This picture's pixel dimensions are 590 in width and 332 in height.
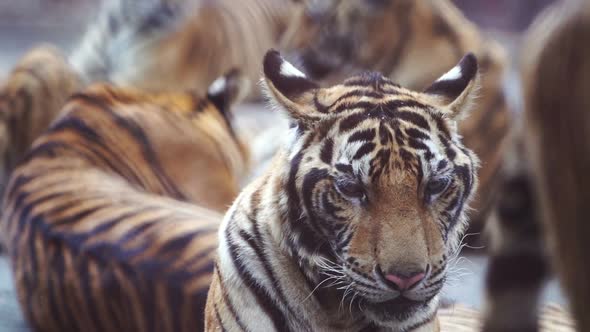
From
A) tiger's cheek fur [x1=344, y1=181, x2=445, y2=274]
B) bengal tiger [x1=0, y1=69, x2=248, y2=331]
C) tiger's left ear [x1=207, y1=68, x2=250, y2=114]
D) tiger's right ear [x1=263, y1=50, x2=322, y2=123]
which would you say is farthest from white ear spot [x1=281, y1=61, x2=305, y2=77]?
tiger's left ear [x1=207, y1=68, x2=250, y2=114]

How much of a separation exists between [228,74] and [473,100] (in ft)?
4.23

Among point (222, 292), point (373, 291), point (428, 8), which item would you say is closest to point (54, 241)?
point (222, 292)

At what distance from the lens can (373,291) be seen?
47.4 inches

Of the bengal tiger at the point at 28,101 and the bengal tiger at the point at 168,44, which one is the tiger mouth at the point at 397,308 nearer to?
the bengal tiger at the point at 28,101

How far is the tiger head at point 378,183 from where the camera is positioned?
3.89 ft

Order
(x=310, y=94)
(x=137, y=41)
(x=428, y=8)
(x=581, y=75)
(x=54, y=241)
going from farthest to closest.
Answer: (x=137, y=41)
(x=428, y=8)
(x=54, y=241)
(x=310, y=94)
(x=581, y=75)

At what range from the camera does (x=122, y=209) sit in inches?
75.8

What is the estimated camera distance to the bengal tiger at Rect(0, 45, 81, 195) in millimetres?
2883

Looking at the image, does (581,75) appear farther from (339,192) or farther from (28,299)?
(28,299)

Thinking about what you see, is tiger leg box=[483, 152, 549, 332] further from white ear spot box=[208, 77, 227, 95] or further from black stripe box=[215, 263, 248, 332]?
white ear spot box=[208, 77, 227, 95]

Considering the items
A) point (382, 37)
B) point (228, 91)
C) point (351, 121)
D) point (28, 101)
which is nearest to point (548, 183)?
point (351, 121)

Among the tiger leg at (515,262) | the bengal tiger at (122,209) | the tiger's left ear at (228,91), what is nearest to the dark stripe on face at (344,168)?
the tiger leg at (515,262)

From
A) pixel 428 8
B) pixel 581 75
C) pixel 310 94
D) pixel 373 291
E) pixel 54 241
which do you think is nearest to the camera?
pixel 581 75

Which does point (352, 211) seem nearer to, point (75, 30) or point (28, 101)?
point (28, 101)
